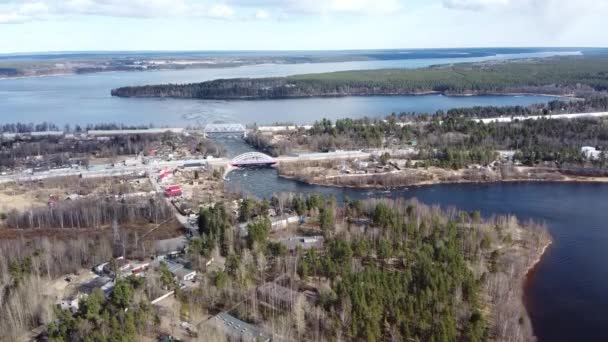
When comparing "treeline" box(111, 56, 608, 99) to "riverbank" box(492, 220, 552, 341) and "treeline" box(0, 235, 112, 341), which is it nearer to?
"treeline" box(0, 235, 112, 341)

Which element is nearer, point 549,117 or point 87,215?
point 87,215

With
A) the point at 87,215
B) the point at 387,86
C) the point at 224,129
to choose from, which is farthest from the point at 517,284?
the point at 387,86

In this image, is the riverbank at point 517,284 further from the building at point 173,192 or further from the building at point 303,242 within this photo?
the building at point 173,192

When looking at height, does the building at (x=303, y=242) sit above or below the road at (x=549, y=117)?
below

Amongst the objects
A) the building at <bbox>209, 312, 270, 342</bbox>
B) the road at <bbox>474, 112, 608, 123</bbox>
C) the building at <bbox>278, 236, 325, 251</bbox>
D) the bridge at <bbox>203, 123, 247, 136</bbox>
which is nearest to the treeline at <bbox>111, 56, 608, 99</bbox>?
the road at <bbox>474, 112, 608, 123</bbox>

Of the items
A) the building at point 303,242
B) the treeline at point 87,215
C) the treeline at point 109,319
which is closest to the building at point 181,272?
the treeline at point 109,319

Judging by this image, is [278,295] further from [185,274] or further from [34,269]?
[34,269]
